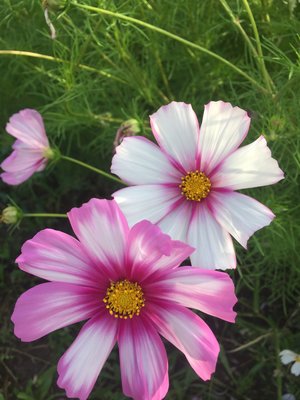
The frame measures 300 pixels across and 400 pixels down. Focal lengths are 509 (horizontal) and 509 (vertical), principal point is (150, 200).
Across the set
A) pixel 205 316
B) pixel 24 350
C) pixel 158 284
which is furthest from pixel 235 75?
pixel 24 350

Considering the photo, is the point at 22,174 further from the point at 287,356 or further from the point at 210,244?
the point at 287,356

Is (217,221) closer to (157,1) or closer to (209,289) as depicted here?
(209,289)

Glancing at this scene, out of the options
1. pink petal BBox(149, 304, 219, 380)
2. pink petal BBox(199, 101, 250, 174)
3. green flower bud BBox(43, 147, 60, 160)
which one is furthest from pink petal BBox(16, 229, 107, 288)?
green flower bud BBox(43, 147, 60, 160)

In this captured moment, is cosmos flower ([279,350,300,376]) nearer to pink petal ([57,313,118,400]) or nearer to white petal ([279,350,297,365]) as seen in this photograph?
white petal ([279,350,297,365])

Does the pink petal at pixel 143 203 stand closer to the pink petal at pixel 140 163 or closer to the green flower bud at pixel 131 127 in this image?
the pink petal at pixel 140 163

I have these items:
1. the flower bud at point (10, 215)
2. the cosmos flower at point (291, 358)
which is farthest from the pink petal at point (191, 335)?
the cosmos flower at point (291, 358)
